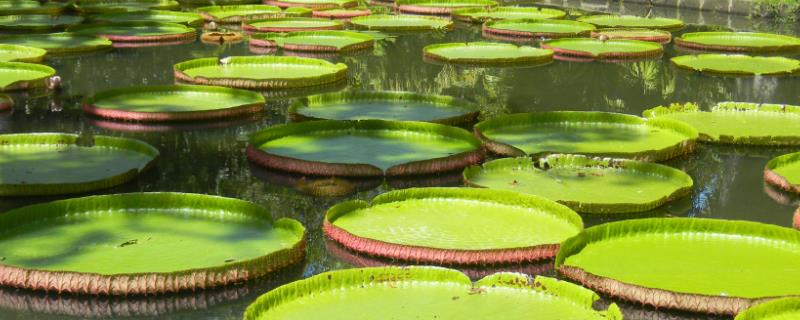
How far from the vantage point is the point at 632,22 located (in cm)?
1719

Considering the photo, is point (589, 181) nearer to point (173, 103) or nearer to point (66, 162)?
point (66, 162)

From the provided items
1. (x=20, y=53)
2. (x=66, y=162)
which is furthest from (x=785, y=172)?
(x=20, y=53)

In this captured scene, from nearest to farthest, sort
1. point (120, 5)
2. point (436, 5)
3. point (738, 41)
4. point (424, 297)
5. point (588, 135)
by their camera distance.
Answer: point (424, 297), point (588, 135), point (738, 41), point (120, 5), point (436, 5)

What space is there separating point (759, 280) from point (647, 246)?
68 cm

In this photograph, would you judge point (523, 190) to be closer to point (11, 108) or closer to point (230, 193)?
point (230, 193)

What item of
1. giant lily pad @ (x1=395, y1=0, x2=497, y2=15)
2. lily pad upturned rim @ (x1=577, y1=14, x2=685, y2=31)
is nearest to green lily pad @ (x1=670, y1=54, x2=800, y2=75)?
lily pad upturned rim @ (x1=577, y1=14, x2=685, y2=31)

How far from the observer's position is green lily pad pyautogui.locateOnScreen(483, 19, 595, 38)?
52.2 feet

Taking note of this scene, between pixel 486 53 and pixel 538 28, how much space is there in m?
3.05

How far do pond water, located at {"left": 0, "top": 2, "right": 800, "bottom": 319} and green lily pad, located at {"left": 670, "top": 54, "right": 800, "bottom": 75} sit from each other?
18 cm

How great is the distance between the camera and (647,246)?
616 cm

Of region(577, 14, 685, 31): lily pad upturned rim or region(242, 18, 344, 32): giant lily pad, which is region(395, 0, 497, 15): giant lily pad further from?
region(242, 18, 344, 32): giant lily pad

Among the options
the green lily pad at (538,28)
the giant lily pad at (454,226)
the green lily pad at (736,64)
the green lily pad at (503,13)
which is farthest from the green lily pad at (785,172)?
the green lily pad at (503,13)

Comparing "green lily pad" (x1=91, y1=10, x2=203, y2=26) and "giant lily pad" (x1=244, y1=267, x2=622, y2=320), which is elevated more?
"giant lily pad" (x1=244, y1=267, x2=622, y2=320)

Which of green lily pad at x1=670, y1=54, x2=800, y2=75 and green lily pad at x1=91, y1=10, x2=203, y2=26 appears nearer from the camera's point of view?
green lily pad at x1=670, y1=54, x2=800, y2=75
